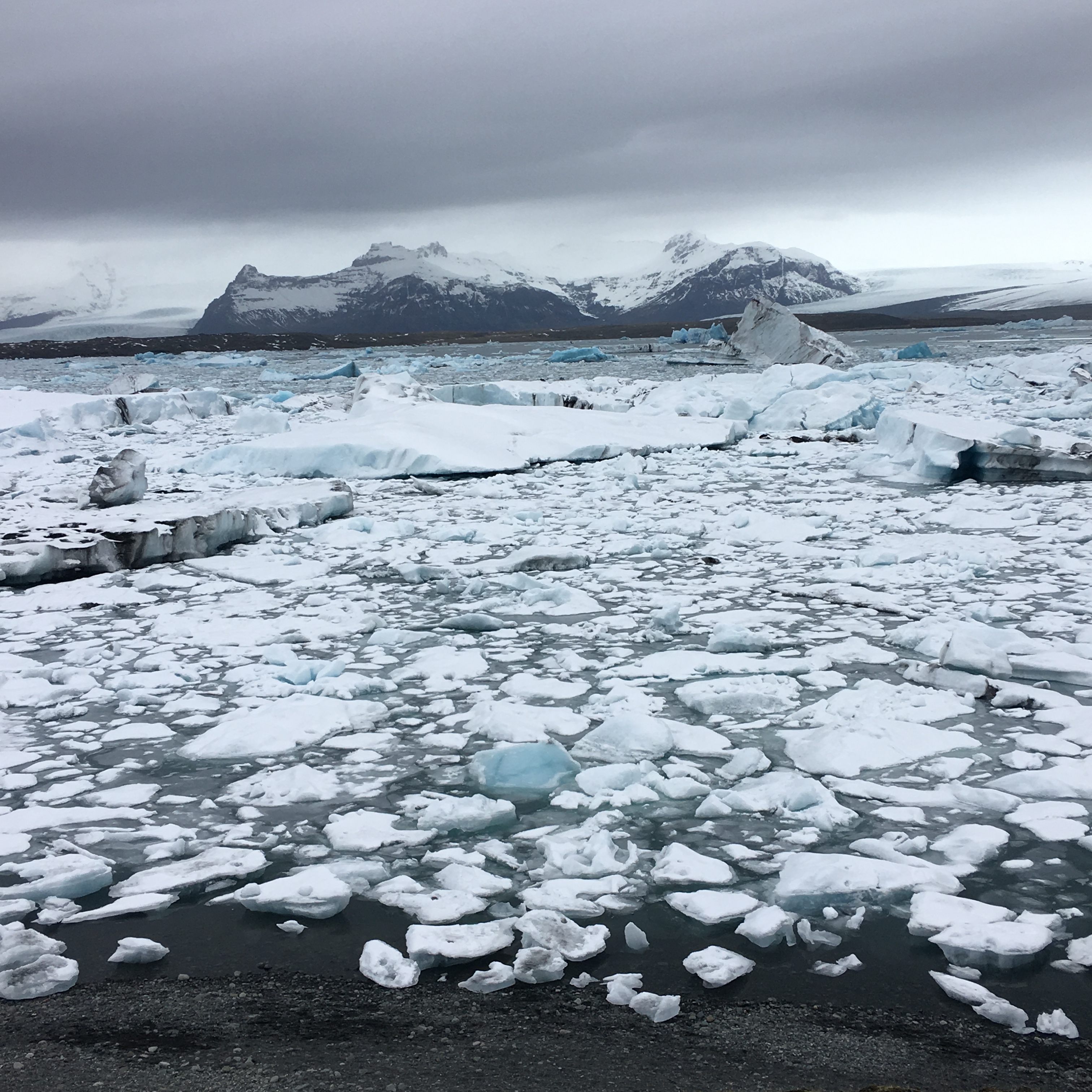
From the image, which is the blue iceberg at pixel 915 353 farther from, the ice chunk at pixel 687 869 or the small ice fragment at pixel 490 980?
the small ice fragment at pixel 490 980

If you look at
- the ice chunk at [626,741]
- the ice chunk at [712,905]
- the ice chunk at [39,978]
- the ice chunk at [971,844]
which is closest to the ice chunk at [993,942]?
the ice chunk at [971,844]

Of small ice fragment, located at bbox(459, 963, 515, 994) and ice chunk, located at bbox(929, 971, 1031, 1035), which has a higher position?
small ice fragment, located at bbox(459, 963, 515, 994)

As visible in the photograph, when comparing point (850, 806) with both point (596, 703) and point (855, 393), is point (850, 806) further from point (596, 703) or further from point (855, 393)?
point (855, 393)

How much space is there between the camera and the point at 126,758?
2957 millimetres

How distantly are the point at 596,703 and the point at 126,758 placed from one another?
151 centimetres

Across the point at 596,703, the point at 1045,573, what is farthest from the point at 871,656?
the point at 1045,573

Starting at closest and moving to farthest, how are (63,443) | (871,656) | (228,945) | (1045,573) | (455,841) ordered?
(228,945) → (455,841) → (871,656) → (1045,573) → (63,443)

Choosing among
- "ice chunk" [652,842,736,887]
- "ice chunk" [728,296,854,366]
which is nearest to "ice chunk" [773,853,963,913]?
"ice chunk" [652,842,736,887]

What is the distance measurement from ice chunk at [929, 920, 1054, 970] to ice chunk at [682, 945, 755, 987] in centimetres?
41

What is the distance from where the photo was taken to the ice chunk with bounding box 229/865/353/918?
2.14 metres

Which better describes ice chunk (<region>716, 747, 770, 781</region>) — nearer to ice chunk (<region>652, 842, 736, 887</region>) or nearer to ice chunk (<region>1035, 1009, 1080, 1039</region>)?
ice chunk (<region>652, 842, 736, 887</region>)

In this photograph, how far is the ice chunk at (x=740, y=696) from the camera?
3.22 m

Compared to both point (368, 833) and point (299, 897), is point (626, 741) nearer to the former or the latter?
point (368, 833)

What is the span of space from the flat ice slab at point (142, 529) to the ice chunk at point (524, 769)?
3535 mm
